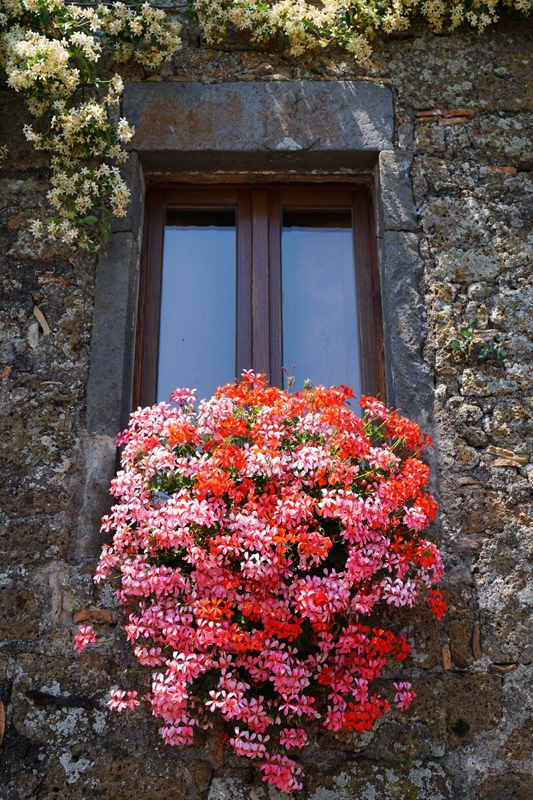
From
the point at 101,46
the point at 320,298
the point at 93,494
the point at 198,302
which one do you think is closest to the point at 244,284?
the point at 198,302

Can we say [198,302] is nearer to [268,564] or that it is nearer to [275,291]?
[275,291]

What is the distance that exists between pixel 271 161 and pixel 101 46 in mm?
854

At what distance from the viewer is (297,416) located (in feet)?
8.26

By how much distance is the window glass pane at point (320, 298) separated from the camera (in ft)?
10.4

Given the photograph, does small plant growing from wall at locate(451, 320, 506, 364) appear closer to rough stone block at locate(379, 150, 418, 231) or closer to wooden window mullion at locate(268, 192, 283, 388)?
rough stone block at locate(379, 150, 418, 231)

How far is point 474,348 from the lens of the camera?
294 centimetres

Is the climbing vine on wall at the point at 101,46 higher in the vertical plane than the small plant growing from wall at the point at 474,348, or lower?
higher

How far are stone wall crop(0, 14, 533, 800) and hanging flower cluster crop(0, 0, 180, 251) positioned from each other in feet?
0.39

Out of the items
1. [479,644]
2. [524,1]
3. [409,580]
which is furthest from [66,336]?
[524,1]

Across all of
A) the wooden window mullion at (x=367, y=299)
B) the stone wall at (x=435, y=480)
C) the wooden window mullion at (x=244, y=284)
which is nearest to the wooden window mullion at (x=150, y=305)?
the stone wall at (x=435, y=480)

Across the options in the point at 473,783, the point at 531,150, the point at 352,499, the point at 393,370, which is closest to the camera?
the point at 352,499

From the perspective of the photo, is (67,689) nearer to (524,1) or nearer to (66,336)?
(66,336)

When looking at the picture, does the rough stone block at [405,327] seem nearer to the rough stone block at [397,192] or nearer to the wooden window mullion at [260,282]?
the rough stone block at [397,192]

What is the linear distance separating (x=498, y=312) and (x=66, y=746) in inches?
Answer: 82.8
